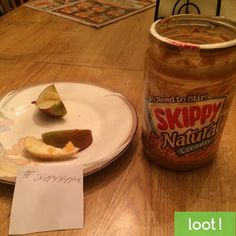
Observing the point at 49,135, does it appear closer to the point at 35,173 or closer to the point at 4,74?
the point at 35,173

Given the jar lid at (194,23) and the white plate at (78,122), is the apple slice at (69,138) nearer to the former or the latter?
the white plate at (78,122)

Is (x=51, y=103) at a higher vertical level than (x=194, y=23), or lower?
lower

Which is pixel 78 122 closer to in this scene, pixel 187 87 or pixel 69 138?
pixel 69 138

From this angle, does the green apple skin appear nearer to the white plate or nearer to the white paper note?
the white plate

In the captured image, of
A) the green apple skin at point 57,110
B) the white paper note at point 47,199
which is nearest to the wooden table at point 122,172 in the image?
the white paper note at point 47,199

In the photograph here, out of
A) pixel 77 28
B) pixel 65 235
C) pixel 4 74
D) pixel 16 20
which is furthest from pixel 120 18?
pixel 65 235

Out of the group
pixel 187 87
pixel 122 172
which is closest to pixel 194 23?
pixel 187 87
